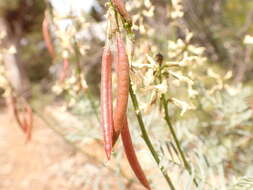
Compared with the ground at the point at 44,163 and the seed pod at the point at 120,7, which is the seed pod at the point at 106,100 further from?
the ground at the point at 44,163

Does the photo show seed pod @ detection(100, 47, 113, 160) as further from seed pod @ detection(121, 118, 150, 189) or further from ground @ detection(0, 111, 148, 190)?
ground @ detection(0, 111, 148, 190)

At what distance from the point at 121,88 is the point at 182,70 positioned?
0.94 m

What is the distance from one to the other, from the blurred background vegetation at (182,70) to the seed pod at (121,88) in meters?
0.13

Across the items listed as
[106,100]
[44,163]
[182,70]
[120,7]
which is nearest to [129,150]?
[106,100]

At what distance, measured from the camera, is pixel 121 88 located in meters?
0.80

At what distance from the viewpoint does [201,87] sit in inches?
77.6

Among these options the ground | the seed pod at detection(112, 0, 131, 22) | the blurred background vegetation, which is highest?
the seed pod at detection(112, 0, 131, 22)

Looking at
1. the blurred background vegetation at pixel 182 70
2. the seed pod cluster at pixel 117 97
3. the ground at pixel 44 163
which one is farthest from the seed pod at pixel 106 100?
the ground at pixel 44 163

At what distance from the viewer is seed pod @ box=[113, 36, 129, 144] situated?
2.63ft

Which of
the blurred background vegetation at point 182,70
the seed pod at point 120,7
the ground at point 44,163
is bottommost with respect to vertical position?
the ground at point 44,163

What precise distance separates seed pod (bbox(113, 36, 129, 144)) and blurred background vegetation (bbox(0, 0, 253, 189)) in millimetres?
131

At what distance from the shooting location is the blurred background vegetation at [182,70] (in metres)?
1.43

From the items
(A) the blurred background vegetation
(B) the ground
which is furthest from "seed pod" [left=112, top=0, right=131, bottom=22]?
(B) the ground

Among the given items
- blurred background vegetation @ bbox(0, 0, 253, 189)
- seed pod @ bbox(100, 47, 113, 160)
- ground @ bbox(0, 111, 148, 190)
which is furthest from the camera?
ground @ bbox(0, 111, 148, 190)
